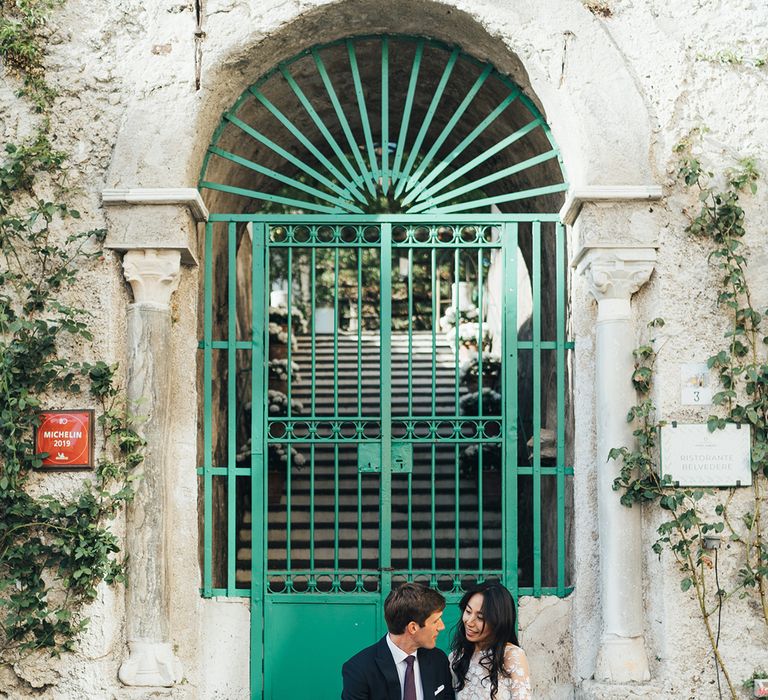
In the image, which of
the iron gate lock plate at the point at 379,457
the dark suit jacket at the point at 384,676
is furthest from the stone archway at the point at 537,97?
the dark suit jacket at the point at 384,676

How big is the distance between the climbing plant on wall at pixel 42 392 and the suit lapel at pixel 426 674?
6.51ft

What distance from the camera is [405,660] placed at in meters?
3.55

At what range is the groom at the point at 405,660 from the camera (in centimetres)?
348

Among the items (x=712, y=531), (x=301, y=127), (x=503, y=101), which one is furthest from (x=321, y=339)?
(x=712, y=531)

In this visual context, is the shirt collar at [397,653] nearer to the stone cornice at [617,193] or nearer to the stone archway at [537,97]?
the stone archway at [537,97]

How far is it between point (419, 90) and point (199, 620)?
363 cm

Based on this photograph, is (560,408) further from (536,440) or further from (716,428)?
(716,428)

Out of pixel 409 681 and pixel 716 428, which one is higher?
pixel 716 428

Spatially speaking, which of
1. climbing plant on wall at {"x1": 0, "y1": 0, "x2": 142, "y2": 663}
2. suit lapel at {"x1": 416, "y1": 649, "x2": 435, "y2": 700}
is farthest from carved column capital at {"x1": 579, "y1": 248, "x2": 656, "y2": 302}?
climbing plant on wall at {"x1": 0, "y1": 0, "x2": 142, "y2": 663}

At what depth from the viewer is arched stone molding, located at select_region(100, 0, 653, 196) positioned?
16.9 ft

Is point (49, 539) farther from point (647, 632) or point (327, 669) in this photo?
point (647, 632)

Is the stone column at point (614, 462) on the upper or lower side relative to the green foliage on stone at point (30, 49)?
lower

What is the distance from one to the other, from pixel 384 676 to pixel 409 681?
105 mm

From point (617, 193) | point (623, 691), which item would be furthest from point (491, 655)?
point (617, 193)
